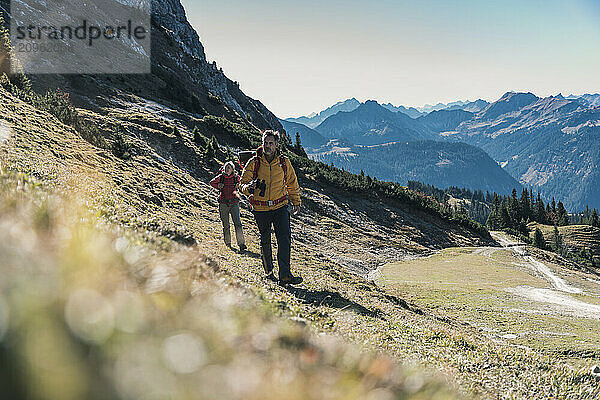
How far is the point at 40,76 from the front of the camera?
108ft

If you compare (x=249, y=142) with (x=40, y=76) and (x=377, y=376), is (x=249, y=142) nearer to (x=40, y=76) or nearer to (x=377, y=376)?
(x=40, y=76)

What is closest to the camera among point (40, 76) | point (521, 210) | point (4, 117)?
point (4, 117)

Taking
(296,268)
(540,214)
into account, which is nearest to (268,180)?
(296,268)

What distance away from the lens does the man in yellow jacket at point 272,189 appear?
30.9 ft

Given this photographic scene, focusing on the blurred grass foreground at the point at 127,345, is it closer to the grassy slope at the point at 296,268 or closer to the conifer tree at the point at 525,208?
the grassy slope at the point at 296,268

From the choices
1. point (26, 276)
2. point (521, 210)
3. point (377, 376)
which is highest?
point (26, 276)

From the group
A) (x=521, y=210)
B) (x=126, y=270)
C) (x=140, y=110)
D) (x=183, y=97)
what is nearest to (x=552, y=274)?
(x=126, y=270)

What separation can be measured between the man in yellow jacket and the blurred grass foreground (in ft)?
22.3

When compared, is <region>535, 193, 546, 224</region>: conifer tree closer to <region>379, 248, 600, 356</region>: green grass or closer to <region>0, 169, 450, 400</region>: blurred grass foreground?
<region>379, 248, 600, 356</region>: green grass

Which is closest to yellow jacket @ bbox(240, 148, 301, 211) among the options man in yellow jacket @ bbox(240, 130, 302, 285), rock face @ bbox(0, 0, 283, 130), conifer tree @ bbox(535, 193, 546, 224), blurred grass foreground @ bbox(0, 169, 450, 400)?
man in yellow jacket @ bbox(240, 130, 302, 285)

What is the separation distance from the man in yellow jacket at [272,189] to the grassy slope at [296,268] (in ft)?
4.33

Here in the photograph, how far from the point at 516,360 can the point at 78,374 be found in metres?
9.05

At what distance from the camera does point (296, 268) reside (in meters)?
14.4

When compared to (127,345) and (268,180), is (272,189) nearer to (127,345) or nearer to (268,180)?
(268,180)
